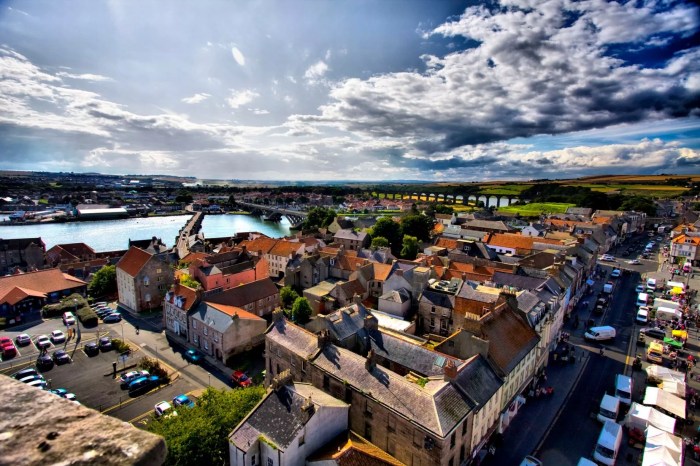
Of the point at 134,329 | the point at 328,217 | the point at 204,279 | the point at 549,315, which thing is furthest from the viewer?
the point at 328,217

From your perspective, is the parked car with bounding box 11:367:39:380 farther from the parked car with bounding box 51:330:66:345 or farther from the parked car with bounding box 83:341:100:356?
the parked car with bounding box 51:330:66:345

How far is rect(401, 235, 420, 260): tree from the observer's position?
249 ft

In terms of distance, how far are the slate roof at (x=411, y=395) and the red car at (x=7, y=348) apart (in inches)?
1443

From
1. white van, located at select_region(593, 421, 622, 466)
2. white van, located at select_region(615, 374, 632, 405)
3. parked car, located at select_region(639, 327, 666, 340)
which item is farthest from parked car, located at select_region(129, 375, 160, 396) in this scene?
parked car, located at select_region(639, 327, 666, 340)

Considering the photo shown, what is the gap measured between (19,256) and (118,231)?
78009mm

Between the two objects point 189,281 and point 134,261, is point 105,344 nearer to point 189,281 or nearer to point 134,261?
point 189,281

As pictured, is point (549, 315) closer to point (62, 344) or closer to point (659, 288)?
point (659, 288)

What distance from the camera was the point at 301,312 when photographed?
4428cm

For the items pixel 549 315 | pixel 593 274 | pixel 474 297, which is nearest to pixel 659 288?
pixel 593 274

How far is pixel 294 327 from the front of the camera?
3231 cm

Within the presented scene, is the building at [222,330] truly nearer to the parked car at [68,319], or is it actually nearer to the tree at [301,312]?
the tree at [301,312]

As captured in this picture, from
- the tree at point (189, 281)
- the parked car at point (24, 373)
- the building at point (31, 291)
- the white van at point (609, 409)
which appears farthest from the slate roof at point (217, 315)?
the white van at point (609, 409)

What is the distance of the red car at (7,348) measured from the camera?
3912 centimetres

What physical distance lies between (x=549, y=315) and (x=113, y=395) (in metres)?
43.2
